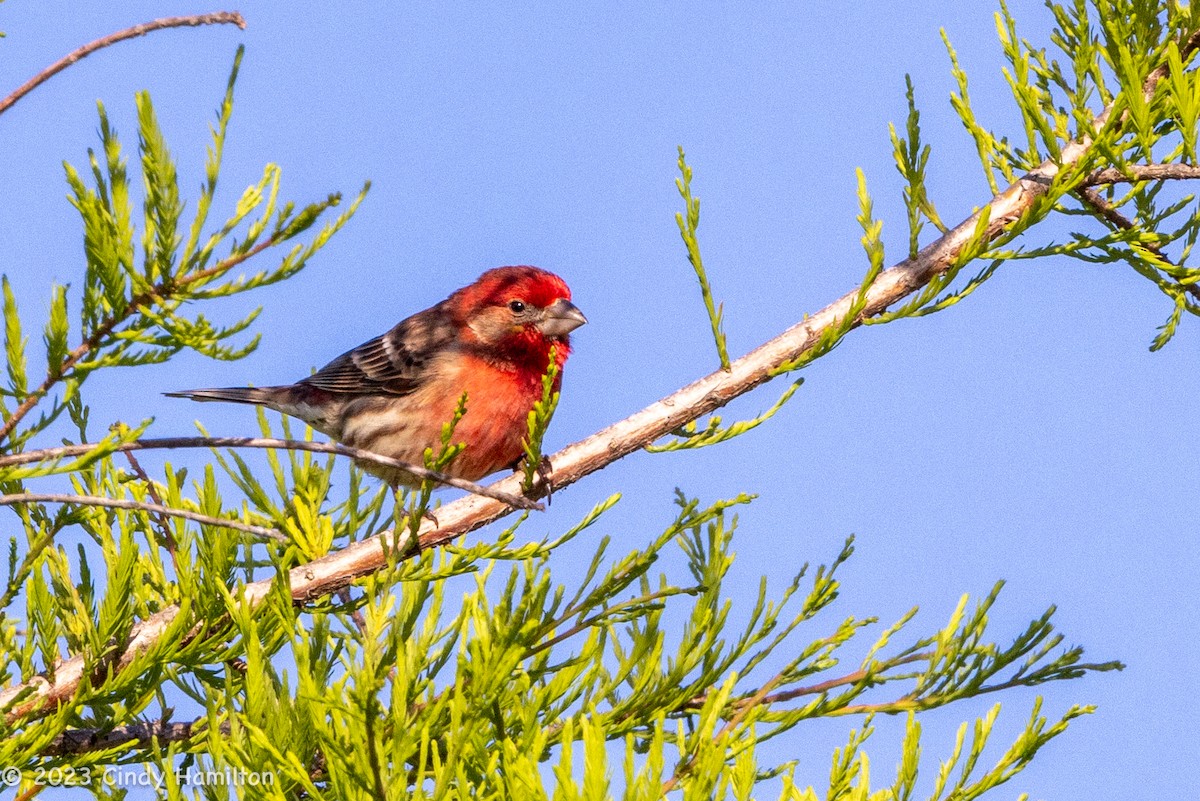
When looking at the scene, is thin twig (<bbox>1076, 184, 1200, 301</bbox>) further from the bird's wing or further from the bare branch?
the bird's wing

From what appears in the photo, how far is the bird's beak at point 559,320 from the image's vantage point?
6910 mm

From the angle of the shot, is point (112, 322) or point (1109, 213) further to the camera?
point (1109, 213)

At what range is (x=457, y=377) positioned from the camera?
6914mm

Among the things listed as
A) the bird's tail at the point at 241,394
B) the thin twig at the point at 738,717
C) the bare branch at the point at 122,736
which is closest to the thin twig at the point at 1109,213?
the thin twig at the point at 738,717

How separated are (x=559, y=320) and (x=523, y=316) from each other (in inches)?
8.3

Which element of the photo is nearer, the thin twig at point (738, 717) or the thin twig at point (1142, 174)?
the thin twig at point (738, 717)

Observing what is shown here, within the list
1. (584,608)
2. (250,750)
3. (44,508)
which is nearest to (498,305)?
(44,508)

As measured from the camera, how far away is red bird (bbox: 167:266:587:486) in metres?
6.34

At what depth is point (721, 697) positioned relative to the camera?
119 inches

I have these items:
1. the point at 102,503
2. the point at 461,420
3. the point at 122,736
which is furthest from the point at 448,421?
the point at 102,503

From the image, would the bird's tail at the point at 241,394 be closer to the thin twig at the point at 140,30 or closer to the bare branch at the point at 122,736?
the bare branch at the point at 122,736

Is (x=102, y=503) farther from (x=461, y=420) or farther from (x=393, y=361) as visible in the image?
(x=393, y=361)

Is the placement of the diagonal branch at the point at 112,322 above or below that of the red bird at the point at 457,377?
below

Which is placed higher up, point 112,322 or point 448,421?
point 448,421
